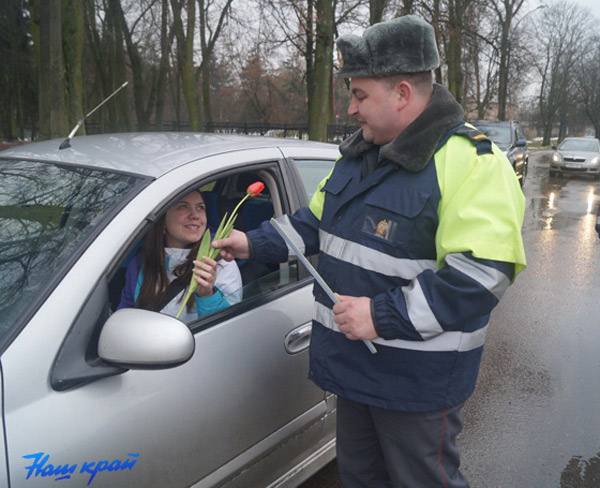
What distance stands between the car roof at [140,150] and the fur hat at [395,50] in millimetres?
713

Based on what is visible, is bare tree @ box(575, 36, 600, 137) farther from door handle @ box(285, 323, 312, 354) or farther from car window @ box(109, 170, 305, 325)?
door handle @ box(285, 323, 312, 354)

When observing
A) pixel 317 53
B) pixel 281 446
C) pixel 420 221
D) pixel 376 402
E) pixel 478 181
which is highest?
pixel 317 53

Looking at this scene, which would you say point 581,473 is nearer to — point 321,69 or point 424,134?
point 424,134

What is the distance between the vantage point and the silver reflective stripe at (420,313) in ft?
5.33

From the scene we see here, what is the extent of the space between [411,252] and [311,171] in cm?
115

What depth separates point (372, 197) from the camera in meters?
1.80

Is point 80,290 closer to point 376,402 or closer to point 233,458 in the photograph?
point 233,458

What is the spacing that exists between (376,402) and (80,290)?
0.97 metres

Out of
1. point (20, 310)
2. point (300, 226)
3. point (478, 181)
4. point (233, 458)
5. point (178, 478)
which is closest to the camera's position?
point (20, 310)

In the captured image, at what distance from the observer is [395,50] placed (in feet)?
5.80

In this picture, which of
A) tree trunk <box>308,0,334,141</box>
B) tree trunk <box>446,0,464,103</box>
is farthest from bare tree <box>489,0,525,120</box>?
tree trunk <box>308,0,334,141</box>

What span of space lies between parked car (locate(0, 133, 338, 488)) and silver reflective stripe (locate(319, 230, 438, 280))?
18.6 inches

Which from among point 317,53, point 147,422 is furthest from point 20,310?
point 317,53

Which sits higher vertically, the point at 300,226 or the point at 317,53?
the point at 317,53
